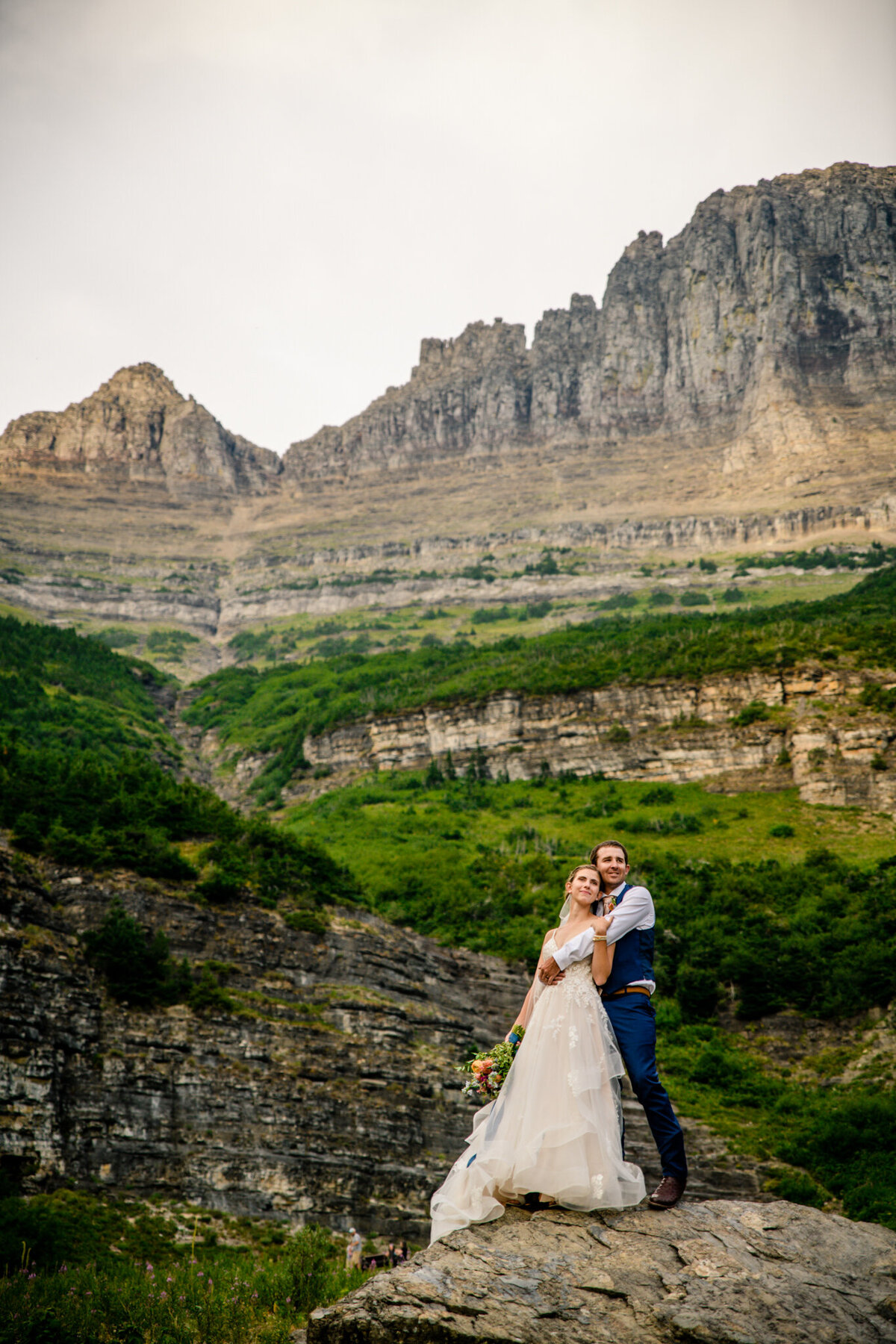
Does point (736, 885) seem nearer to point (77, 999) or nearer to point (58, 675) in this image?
point (77, 999)

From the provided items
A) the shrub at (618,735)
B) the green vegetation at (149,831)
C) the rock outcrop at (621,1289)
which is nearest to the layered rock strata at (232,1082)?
the green vegetation at (149,831)

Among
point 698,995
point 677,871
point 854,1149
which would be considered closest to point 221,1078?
point 854,1149

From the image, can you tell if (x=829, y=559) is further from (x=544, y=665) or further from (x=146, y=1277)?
(x=146, y=1277)

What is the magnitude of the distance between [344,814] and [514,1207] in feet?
210

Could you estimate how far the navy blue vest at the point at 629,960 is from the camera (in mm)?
9148

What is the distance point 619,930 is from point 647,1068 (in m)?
1.28

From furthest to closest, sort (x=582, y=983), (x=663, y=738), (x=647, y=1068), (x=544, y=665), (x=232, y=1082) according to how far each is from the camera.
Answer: (x=544, y=665), (x=663, y=738), (x=232, y=1082), (x=582, y=983), (x=647, y=1068)

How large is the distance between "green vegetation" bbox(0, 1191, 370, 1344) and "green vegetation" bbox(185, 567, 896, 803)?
62.3m

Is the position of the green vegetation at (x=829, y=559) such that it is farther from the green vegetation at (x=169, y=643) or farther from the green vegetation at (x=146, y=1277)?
the green vegetation at (x=146, y=1277)

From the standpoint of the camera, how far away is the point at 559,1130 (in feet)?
28.1

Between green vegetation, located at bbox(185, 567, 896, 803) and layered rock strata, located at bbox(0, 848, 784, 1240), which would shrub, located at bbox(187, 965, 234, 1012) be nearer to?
layered rock strata, located at bbox(0, 848, 784, 1240)

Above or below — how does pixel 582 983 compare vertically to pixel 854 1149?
above

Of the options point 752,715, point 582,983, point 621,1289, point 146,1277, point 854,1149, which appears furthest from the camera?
point 752,715

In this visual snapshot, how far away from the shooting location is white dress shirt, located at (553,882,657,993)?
29.6 ft
